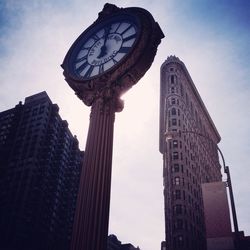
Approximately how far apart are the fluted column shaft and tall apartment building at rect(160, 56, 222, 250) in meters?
47.6

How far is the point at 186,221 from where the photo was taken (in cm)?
6769

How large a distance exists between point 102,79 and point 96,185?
3343mm

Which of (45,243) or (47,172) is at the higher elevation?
(47,172)

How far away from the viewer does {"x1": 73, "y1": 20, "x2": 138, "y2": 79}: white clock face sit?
979cm

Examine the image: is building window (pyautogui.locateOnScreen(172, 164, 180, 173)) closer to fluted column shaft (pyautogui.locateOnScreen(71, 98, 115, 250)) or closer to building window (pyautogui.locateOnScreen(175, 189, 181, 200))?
building window (pyautogui.locateOnScreen(175, 189, 181, 200))

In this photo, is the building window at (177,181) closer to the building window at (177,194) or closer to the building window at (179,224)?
the building window at (177,194)

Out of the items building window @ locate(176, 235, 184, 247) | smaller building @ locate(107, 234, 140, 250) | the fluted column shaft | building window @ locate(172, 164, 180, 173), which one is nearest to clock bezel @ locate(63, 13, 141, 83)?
the fluted column shaft

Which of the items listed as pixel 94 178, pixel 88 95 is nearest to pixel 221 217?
pixel 94 178

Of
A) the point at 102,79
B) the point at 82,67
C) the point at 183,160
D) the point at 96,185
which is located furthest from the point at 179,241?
the point at 96,185

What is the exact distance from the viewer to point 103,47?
1030 cm

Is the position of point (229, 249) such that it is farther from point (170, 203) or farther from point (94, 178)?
point (170, 203)

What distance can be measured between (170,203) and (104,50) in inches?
2545

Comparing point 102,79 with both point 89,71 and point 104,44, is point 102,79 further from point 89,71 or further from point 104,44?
point 104,44

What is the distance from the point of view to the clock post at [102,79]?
7152 mm
